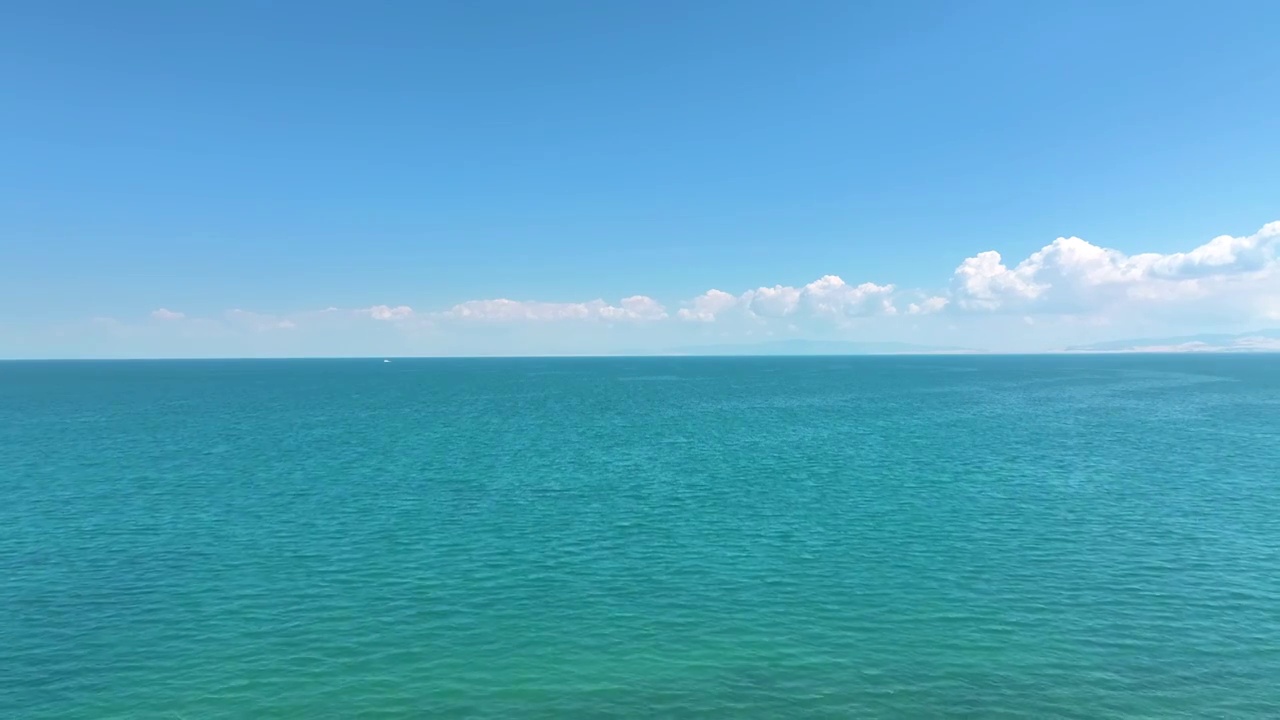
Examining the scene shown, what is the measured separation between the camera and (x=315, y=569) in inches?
1647

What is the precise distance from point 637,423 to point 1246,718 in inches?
3768

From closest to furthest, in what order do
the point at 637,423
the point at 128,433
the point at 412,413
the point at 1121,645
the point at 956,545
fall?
the point at 1121,645 → the point at 956,545 → the point at 128,433 → the point at 637,423 → the point at 412,413

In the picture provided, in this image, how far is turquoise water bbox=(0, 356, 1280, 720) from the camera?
27.6 meters

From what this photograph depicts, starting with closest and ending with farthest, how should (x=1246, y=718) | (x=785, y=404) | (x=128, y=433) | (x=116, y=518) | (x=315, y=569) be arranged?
1. (x=1246, y=718)
2. (x=315, y=569)
3. (x=116, y=518)
4. (x=128, y=433)
5. (x=785, y=404)

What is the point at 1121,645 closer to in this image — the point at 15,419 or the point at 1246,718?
the point at 1246,718

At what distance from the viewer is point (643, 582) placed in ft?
130

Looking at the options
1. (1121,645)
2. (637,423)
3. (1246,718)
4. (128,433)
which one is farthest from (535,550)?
(128,433)

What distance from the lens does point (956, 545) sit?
1791 inches

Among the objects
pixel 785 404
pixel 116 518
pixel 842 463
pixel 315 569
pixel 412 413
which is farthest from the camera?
pixel 785 404

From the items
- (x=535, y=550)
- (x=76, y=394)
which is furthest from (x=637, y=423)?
(x=76, y=394)

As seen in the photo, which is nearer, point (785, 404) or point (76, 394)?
point (785, 404)

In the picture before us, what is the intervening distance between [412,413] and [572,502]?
87950mm

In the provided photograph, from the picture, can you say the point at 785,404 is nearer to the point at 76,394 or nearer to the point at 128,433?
the point at 128,433

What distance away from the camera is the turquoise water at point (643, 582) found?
2761 centimetres
